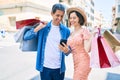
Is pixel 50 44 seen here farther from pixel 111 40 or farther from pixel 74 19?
pixel 111 40

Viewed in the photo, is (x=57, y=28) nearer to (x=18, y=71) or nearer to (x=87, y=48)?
(x=87, y=48)

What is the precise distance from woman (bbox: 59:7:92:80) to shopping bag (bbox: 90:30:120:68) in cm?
7

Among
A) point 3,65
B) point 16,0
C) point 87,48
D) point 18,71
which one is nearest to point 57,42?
point 87,48

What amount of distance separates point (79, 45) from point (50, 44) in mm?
398

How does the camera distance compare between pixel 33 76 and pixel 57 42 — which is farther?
pixel 33 76

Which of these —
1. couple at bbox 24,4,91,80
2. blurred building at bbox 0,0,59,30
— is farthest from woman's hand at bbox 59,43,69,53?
blurred building at bbox 0,0,59,30

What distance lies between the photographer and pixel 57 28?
2.61 meters

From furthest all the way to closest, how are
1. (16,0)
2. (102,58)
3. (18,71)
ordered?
(16,0)
(18,71)
(102,58)

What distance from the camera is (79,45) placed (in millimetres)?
2350

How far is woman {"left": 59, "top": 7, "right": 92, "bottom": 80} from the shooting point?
7.65 ft

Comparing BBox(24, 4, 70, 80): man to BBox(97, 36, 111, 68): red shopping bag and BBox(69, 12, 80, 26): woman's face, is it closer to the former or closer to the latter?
BBox(69, 12, 80, 26): woman's face

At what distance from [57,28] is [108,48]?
2.16 ft

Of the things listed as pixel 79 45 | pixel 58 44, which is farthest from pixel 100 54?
pixel 58 44

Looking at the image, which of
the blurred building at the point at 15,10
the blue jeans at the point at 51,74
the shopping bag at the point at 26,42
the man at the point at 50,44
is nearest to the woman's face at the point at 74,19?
the man at the point at 50,44
